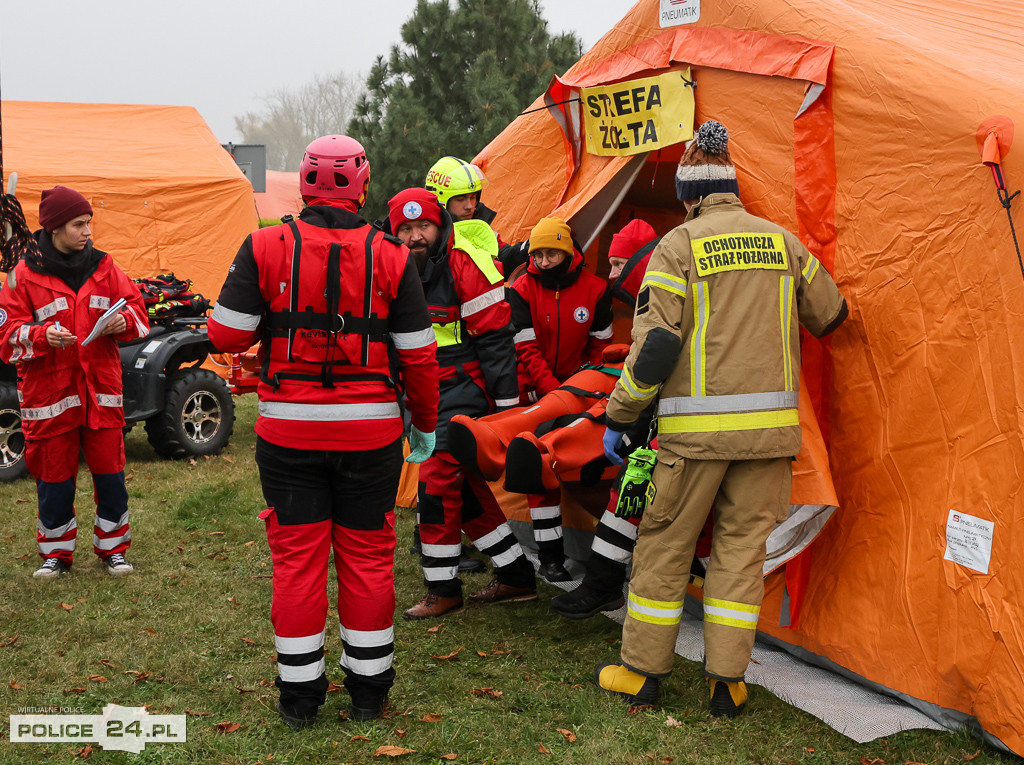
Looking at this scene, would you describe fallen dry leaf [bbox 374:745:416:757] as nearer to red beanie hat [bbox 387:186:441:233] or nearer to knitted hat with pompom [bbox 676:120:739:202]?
knitted hat with pompom [bbox 676:120:739:202]

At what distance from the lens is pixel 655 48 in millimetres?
5039

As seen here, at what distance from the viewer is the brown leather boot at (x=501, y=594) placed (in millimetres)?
5211

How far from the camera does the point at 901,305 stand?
3.90 m

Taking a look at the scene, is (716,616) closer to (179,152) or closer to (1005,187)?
(1005,187)

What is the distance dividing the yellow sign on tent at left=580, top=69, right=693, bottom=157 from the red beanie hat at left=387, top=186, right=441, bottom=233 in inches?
45.7

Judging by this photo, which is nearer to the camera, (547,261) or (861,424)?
(861,424)

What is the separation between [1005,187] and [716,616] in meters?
1.92

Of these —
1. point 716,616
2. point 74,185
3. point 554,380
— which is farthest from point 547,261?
point 74,185

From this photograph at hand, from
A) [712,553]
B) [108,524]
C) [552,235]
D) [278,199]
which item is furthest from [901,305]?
[278,199]

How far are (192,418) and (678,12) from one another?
5.65 meters

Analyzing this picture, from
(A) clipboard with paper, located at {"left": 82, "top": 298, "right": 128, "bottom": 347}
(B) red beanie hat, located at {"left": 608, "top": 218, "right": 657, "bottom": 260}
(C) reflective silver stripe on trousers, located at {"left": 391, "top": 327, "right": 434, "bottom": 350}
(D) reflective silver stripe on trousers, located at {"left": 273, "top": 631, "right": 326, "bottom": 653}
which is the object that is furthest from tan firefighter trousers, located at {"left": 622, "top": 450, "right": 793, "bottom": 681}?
(A) clipboard with paper, located at {"left": 82, "top": 298, "right": 128, "bottom": 347}

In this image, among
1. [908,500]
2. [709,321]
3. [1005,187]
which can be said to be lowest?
[908,500]

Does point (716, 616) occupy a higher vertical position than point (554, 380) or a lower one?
lower

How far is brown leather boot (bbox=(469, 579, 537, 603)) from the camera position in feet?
17.1
